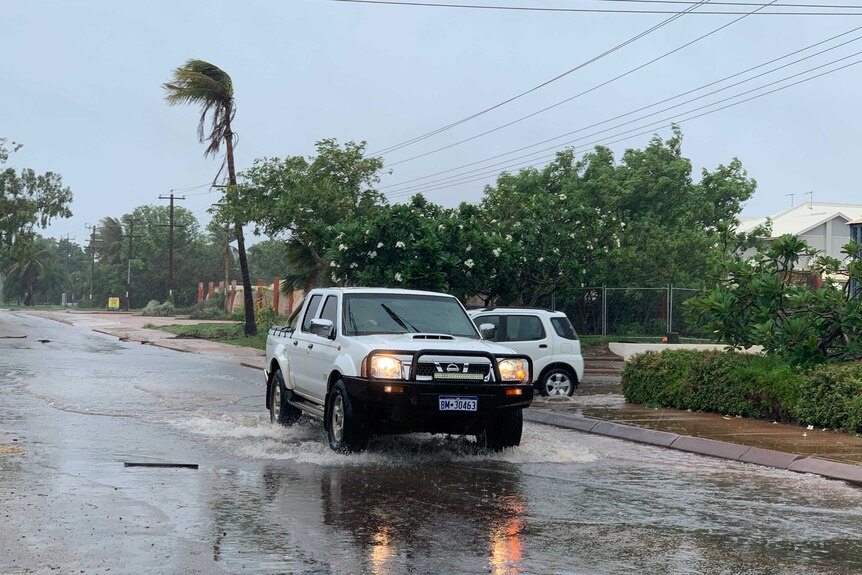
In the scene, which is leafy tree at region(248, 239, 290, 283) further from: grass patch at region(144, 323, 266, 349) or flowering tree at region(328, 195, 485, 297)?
flowering tree at region(328, 195, 485, 297)

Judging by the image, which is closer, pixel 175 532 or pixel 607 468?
pixel 175 532

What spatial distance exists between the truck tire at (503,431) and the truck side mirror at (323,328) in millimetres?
2063

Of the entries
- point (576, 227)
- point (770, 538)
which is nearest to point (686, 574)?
point (770, 538)

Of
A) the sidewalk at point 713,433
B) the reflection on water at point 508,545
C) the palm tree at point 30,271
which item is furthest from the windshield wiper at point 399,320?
the palm tree at point 30,271

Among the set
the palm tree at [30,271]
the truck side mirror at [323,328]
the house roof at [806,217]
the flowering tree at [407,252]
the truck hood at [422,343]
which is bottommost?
the truck hood at [422,343]

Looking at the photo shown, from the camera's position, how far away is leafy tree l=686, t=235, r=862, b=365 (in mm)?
14656

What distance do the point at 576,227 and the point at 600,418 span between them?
18657 mm

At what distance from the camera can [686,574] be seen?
625cm

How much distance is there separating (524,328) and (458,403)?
340 inches

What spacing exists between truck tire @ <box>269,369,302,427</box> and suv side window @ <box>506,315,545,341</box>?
6.07 m

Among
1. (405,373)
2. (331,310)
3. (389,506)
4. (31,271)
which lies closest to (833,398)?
(405,373)

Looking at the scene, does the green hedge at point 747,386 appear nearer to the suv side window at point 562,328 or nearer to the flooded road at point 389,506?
the suv side window at point 562,328

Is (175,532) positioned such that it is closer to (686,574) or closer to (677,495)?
(686,574)

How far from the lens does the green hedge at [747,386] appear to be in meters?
13.2
